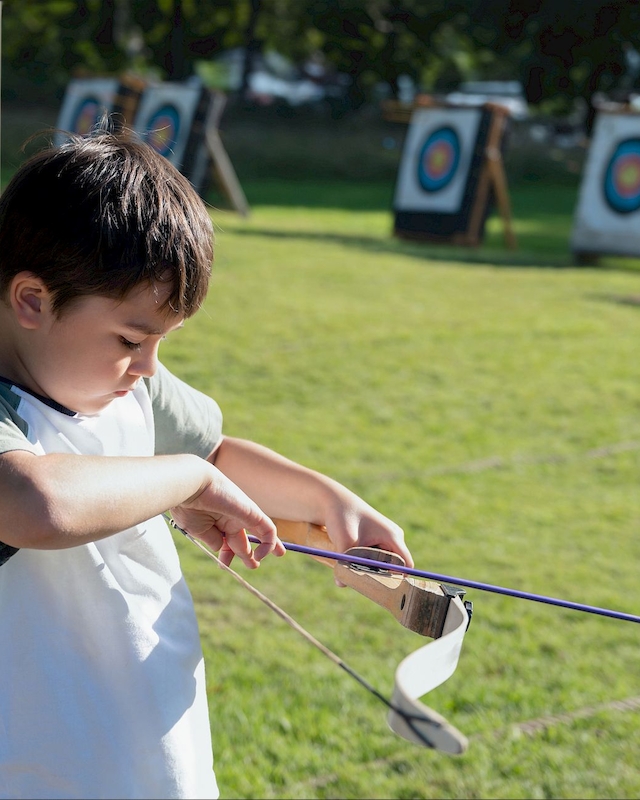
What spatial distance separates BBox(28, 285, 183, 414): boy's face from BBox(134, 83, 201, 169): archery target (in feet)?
31.8

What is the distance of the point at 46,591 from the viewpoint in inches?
40.1

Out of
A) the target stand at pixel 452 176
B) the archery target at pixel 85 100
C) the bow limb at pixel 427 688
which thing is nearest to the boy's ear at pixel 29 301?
the bow limb at pixel 427 688

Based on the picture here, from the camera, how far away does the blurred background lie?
21250mm

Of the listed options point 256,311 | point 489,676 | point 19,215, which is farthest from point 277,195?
point 19,215

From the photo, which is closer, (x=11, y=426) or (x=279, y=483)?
(x=11, y=426)

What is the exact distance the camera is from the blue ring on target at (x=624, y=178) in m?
9.06

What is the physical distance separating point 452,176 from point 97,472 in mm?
9712

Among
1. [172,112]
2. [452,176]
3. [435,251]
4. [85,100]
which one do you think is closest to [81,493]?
[435,251]

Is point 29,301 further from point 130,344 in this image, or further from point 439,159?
point 439,159

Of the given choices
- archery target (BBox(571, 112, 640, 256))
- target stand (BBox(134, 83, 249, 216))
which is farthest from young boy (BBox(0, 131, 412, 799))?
target stand (BBox(134, 83, 249, 216))

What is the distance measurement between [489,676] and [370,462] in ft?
4.94

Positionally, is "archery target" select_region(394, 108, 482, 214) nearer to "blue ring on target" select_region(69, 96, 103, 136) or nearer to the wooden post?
the wooden post

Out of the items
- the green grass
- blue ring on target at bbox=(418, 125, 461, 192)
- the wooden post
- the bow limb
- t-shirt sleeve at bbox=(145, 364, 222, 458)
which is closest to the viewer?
the bow limb

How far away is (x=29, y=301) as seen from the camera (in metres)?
1.00
